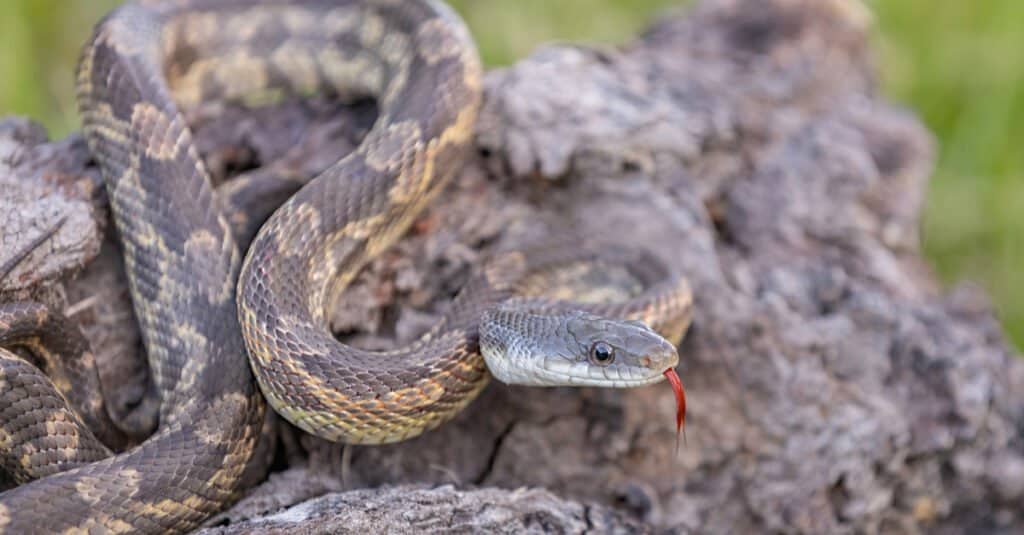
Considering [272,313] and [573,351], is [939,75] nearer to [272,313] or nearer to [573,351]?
[573,351]

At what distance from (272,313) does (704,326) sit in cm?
261

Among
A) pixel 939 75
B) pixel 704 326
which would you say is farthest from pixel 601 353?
pixel 939 75

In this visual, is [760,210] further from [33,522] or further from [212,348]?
[33,522]

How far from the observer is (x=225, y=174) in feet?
19.1

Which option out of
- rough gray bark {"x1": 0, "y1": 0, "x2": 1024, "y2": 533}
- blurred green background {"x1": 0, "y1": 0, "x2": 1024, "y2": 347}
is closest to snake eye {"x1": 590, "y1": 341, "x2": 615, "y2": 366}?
rough gray bark {"x1": 0, "y1": 0, "x2": 1024, "y2": 533}

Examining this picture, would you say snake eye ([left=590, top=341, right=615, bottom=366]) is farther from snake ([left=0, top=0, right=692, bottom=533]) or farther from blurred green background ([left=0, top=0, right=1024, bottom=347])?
blurred green background ([left=0, top=0, right=1024, bottom=347])

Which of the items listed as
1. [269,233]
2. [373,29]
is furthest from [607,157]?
[269,233]

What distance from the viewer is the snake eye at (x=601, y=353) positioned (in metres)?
4.74

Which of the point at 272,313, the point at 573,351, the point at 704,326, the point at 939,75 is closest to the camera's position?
the point at 272,313

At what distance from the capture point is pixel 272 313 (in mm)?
4695

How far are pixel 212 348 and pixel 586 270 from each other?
224cm

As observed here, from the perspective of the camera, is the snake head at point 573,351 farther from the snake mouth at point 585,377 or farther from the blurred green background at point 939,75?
the blurred green background at point 939,75

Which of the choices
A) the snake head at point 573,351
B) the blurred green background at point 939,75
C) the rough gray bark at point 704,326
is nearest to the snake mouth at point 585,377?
the snake head at point 573,351

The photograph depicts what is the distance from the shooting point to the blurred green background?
817 cm
